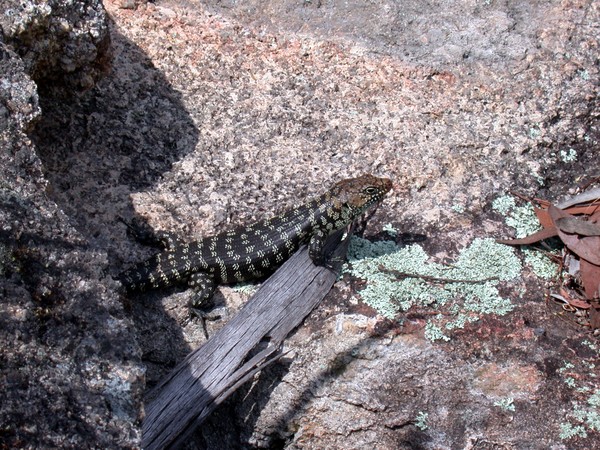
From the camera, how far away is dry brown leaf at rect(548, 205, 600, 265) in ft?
17.0

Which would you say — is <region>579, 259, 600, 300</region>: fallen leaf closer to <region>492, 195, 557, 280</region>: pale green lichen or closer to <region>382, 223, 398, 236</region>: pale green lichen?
<region>492, 195, 557, 280</region>: pale green lichen

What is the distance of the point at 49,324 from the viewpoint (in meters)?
3.58

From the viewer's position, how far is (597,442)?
14.4ft

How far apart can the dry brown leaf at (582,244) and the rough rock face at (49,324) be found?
3.13 meters

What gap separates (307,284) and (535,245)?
67.1 inches

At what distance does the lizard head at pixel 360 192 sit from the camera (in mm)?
5438

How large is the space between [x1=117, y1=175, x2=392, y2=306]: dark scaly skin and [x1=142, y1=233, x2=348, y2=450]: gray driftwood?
276mm

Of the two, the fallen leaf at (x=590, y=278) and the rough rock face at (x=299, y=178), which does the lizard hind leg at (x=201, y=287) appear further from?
the fallen leaf at (x=590, y=278)

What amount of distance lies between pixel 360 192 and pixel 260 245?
0.82 m

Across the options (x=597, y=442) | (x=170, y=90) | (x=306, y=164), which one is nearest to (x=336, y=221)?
(x=306, y=164)

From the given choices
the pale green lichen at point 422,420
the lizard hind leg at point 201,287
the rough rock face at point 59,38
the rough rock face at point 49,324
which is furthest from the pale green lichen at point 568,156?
the rough rock face at point 49,324

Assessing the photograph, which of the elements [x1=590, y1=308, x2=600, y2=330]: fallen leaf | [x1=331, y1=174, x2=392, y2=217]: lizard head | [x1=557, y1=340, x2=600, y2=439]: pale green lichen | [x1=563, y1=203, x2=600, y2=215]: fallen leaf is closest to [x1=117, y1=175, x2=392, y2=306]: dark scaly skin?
[x1=331, y1=174, x2=392, y2=217]: lizard head

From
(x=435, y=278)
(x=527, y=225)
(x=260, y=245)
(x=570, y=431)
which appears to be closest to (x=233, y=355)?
(x=260, y=245)

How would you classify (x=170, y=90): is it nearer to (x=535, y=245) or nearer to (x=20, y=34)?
(x=20, y=34)
